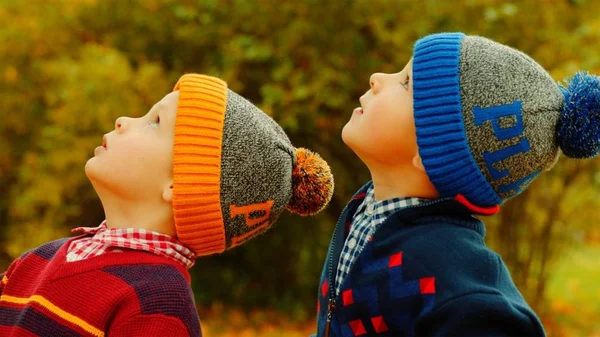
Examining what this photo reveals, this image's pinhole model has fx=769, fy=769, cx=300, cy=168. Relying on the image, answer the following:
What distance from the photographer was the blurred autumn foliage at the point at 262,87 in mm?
4301

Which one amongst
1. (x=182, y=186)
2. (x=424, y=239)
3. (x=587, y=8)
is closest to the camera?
(x=424, y=239)

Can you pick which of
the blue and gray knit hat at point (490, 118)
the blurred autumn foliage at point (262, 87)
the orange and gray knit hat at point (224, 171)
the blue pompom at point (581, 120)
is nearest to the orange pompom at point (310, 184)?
the orange and gray knit hat at point (224, 171)

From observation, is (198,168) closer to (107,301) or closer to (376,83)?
(107,301)

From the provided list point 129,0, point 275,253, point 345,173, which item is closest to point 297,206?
point 345,173

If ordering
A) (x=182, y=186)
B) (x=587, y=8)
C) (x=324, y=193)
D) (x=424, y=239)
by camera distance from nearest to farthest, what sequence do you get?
1. (x=424, y=239)
2. (x=182, y=186)
3. (x=324, y=193)
4. (x=587, y=8)

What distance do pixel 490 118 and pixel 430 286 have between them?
47cm

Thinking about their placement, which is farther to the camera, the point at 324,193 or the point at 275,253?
the point at 275,253

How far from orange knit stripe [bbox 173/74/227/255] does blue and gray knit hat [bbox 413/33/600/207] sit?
0.59 m

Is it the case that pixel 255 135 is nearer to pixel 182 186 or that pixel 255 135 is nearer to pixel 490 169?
pixel 182 186

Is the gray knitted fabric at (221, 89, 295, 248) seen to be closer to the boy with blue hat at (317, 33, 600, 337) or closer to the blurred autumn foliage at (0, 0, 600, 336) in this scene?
the boy with blue hat at (317, 33, 600, 337)

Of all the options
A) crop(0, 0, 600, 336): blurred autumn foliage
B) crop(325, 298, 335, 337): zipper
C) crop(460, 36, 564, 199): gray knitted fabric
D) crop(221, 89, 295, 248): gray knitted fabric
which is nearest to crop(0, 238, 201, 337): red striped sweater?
crop(221, 89, 295, 248): gray knitted fabric

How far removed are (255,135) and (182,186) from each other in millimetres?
263

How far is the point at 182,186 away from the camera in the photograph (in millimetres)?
2193

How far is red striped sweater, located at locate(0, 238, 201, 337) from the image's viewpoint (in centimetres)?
208
